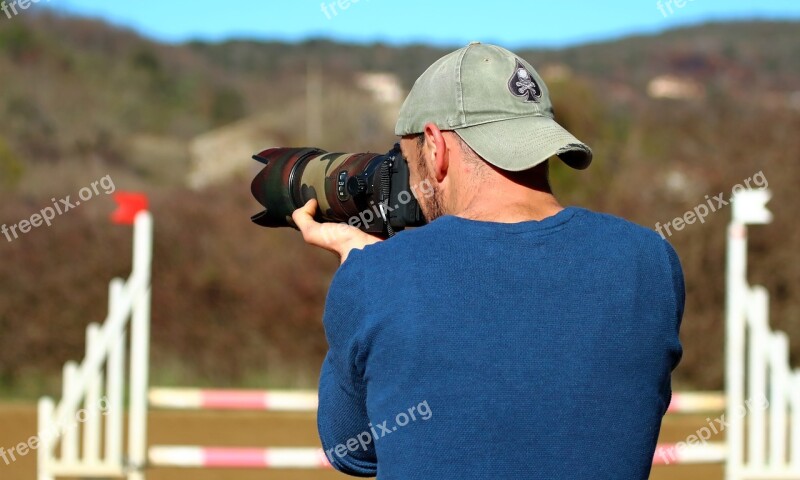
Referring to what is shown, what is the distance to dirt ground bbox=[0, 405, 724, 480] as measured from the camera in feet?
25.1

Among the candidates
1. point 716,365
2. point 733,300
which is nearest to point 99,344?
point 733,300

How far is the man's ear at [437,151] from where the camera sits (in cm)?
162

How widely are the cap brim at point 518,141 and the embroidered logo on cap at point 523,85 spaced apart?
1.4 inches

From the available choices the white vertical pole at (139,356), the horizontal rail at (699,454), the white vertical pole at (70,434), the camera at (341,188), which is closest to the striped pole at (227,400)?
the white vertical pole at (139,356)

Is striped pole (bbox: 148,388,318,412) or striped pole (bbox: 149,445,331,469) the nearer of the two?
striped pole (bbox: 149,445,331,469)

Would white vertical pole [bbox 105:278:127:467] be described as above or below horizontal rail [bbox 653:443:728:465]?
above

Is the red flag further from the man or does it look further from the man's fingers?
the man

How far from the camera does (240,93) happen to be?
51625mm

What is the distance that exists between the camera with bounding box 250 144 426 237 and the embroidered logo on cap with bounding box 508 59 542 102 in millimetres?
244

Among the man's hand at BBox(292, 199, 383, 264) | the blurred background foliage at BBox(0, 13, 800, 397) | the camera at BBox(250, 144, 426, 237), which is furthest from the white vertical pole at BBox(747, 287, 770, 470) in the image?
the blurred background foliage at BBox(0, 13, 800, 397)

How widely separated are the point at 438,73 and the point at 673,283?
0.46 metres

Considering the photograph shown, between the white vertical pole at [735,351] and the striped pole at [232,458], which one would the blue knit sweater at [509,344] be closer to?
the striped pole at [232,458]

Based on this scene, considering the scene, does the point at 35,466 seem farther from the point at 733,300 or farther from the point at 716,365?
the point at 716,365

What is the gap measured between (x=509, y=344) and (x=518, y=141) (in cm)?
31
